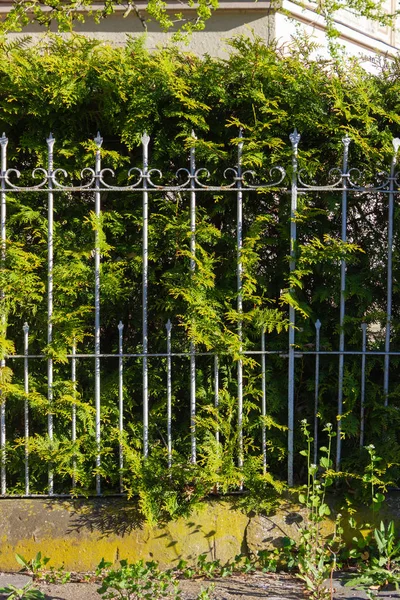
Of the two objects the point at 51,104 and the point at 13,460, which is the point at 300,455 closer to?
the point at 13,460

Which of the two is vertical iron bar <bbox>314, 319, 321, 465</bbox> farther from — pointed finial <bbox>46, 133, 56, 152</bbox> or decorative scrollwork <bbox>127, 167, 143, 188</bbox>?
pointed finial <bbox>46, 133, 56, 152</bbox>

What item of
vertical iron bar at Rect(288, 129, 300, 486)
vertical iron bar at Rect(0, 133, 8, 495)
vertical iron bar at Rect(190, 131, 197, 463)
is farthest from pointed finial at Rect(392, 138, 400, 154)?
vertical iron bar at Rect(0, 133, 8, 495)

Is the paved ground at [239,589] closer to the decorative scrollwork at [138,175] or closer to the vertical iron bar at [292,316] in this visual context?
the vertical iron bar at [292,316]

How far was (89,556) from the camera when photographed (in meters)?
4.20

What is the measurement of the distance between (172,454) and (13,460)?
986mm

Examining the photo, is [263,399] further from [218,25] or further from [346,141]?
[218,25]

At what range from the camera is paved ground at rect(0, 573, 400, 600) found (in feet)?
12.7

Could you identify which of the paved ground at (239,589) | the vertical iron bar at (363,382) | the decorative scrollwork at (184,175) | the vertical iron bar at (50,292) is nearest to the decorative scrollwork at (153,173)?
the decorative scrollwork at (184,175)

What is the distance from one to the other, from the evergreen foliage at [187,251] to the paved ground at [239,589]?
0.46 meters

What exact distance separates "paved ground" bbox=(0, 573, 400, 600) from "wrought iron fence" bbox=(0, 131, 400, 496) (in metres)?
0.56

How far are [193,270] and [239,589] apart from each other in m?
1.84

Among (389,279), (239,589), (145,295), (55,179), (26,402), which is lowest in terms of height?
(239,589)

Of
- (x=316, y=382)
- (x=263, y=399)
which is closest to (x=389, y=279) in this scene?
(x=316, y=382)

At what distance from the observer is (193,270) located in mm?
4273
